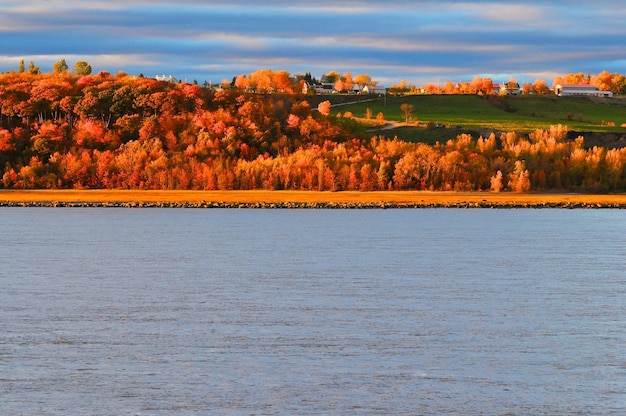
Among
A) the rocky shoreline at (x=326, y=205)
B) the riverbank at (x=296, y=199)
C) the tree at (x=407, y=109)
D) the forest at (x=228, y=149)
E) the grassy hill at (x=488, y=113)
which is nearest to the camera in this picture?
the rocky shoreline at (x=326, y=205)

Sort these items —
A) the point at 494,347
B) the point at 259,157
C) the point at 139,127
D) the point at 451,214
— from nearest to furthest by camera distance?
the point at 494,347 → the point at 451,214 → the point at 259,157 → the point at 139,127

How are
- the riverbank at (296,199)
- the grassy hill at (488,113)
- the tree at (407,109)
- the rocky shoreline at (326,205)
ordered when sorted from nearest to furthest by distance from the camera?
the rocky shoreline at (326,205) < the riverbank at (296,199) < the grassy hill at (488,113) < the tree at (407,109)

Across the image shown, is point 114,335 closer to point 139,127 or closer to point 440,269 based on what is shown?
point 440,269

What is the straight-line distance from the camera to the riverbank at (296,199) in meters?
99.6

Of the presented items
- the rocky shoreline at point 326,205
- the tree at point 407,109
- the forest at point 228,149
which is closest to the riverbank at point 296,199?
the rocky shoreline at point 326,205

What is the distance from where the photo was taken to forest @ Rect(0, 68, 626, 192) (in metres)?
114

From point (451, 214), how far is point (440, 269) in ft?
146

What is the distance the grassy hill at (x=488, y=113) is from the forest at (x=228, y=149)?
8917 millimetres

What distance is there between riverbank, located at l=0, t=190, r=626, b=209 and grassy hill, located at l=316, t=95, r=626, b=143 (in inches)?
1160

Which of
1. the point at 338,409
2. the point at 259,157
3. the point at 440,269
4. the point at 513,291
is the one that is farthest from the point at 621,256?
the point at 259,157

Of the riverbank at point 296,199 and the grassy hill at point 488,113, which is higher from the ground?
the grassy hill at point 488,113

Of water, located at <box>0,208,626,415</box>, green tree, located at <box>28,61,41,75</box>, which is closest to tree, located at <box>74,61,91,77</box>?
green tree, located at <box>28,61,41,75</box>

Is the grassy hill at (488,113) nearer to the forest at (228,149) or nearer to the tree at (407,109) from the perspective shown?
the tree at (407,109)

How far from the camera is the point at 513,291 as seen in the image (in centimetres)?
3791
